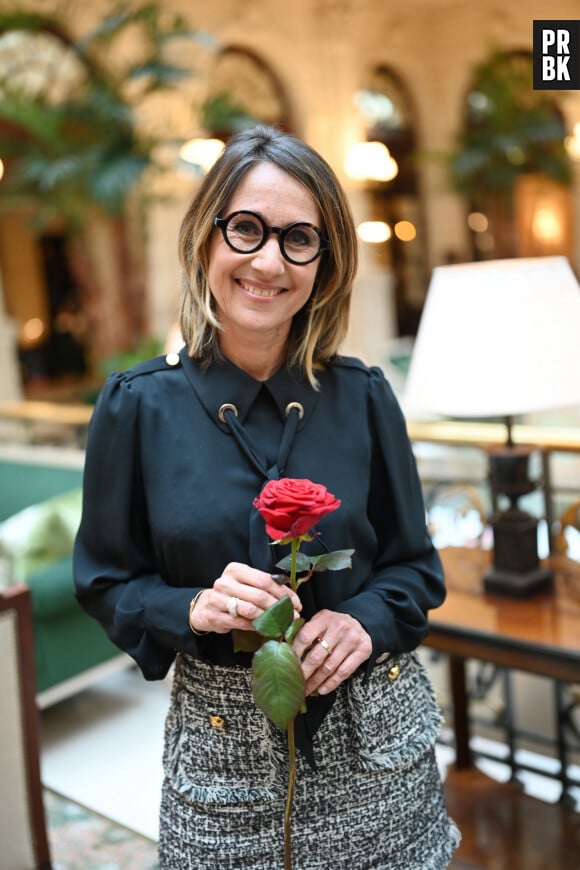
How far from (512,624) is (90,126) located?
762 cm

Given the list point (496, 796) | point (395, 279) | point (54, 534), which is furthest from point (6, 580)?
point (395, 279)

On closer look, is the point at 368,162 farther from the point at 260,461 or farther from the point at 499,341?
the point at 260,461

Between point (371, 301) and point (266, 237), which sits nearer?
point (266, 237)

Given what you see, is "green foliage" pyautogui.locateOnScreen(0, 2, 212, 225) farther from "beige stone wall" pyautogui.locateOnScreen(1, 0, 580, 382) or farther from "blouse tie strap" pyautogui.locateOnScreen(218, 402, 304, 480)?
"blouse tie strap" pyautogui.locateOnScreen(218, 402, 304, 480)

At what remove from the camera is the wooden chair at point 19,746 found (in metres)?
2.81

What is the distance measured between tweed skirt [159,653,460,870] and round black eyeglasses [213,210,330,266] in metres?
0.63

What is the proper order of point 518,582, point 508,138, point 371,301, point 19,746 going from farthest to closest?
1. point 371,301
2. point 508,138
3. point 19,746
4. point 518,582

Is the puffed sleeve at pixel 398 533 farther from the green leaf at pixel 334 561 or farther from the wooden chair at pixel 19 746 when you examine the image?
the wooden chair at pixel 19 746

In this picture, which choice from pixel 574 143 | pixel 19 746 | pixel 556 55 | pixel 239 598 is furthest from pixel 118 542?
pixel 574 143

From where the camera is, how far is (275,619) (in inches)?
44.4

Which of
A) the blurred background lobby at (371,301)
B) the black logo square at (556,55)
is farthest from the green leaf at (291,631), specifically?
the black logo square at (556,55)

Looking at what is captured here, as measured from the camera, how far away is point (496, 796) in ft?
9.26

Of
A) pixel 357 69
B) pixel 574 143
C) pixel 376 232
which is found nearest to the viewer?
pixel 574 143

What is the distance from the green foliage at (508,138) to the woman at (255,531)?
1216 centimetres
